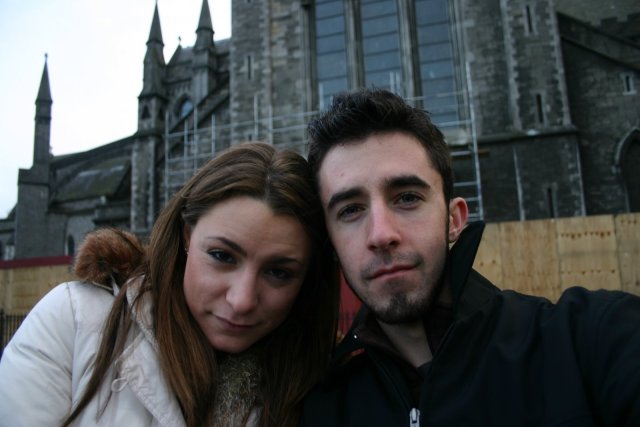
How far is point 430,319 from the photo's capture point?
63.4 inches

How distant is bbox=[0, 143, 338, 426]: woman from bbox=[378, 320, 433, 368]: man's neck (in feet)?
1.46

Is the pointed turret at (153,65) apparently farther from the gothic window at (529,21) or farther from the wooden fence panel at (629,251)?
the wooden fence panel at (629,251)

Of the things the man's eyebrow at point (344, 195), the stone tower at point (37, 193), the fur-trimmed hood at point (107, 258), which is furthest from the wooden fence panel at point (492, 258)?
the stone tower at point (37, 193)

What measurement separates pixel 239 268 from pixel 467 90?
12.4 meters

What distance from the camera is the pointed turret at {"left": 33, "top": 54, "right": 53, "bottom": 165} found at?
953 inches

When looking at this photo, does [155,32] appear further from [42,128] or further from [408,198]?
[408,198]

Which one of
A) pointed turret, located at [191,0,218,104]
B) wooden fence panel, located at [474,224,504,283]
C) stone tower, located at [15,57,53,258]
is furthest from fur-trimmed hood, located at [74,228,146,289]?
pointed turret, located at [191,0,218,104]

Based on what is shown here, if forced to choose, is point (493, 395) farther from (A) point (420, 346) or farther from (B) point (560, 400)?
(A) point (420, 346)

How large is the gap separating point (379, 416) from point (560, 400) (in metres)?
0.58

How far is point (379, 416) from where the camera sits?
1538 millimetres

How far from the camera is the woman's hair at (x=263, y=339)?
1.66m

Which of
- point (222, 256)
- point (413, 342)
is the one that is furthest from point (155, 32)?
point (413, 342)

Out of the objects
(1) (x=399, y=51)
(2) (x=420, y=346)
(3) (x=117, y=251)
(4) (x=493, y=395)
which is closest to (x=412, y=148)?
(2) (x=420, y=346)

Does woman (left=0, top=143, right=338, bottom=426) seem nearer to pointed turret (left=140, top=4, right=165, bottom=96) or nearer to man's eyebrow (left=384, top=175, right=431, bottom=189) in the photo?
man's eyebrow (left=384, top=175, right=431, bottom=189)
